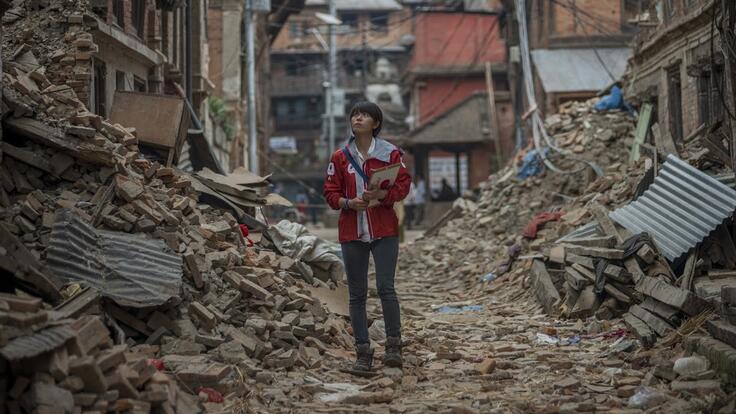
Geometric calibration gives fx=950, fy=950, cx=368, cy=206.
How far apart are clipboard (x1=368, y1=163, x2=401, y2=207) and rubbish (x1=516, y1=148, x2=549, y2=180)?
15.3m

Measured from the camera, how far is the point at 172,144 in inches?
463

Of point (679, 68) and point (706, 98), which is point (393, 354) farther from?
point (679, 68)

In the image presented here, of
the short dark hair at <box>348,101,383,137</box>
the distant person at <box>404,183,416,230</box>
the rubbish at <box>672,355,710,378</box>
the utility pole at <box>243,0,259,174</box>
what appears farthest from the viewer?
the distant person at <box>404,183,416,230</box>

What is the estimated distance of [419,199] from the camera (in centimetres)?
4125

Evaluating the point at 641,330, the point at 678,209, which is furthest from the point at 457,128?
the point at 641,330

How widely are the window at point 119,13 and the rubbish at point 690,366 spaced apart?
11035 millimetres

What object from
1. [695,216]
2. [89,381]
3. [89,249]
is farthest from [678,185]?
[89,381]

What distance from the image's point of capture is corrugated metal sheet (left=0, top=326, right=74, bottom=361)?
530 centimetres

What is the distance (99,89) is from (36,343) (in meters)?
9.43

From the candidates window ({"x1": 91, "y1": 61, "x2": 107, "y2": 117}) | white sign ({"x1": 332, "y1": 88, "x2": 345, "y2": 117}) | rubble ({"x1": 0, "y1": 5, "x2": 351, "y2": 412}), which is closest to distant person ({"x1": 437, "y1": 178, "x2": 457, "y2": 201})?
white sign ({"x1": 332, "y1": 88, "x2": 345, "y2": 117})

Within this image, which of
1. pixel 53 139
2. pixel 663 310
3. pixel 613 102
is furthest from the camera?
pixel 613 102

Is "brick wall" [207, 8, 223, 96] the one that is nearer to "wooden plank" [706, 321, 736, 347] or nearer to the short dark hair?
the short dark hair

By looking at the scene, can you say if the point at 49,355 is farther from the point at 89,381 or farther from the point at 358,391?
the point at 358,391

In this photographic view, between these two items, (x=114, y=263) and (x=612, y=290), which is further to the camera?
(x=612, y=290)
